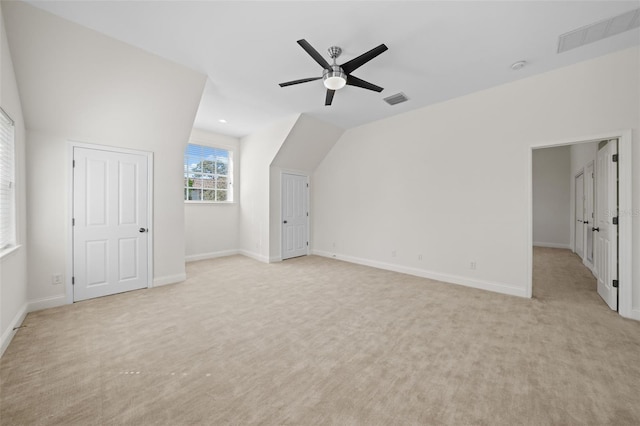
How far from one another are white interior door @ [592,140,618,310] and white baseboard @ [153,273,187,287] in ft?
19.9

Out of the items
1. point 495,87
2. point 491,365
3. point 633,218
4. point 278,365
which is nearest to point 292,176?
point 495,87

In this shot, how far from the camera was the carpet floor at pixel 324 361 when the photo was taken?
1529 mm

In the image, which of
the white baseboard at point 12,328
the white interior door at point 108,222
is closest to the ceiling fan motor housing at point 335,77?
the white interior door at point 108,222

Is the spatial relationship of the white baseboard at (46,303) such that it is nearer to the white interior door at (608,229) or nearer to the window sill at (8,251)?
the window sill at (8,251)

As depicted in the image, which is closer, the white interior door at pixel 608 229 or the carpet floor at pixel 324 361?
the carpet floor at pixel 324 361

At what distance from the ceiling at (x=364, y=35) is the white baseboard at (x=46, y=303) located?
3.22 metres

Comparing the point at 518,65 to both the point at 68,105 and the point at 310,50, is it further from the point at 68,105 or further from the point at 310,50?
the point at 68,105

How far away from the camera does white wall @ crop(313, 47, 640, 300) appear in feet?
9.84

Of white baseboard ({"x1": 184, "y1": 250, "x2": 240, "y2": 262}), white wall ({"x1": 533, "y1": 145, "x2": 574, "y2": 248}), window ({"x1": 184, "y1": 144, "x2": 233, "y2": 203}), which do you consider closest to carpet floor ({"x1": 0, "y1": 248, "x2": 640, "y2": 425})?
white baseboard ({"x1": 184, "y1": 250, "x2": 240, "y2": 262})

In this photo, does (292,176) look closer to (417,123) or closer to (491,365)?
(417,123)

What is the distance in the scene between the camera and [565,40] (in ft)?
8.70

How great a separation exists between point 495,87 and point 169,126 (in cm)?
502

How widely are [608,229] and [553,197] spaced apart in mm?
5323

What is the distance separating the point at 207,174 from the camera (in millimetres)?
6070
